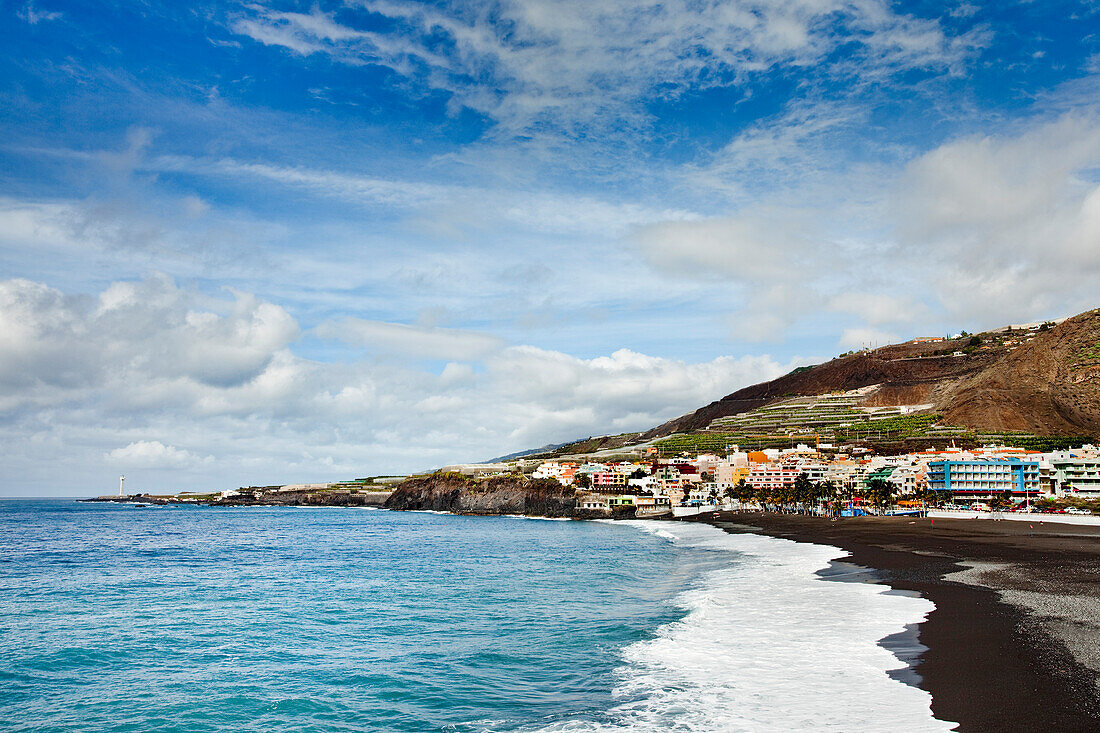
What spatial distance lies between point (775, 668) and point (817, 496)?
327ft

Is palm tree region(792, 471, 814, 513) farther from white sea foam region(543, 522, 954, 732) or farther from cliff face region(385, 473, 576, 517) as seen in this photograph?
white sea foam region(543, 522, 954, 732)

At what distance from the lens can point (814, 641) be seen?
17609 millimetres

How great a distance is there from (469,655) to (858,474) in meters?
110

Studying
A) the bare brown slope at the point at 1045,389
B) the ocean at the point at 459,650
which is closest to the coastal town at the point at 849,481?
the bare brown slope at the point at 1045,389

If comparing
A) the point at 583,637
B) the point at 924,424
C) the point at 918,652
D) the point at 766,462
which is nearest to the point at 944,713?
the point at 918,652

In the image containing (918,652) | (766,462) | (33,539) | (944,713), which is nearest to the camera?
(944,713)

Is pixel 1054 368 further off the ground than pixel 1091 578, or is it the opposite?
pixel 1054 368

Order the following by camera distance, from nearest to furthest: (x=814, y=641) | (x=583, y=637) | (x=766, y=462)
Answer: (x=814, y=641) < (x=583, y=637) < (x=766, y=462)

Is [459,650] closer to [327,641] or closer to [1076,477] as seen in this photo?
[327,641]

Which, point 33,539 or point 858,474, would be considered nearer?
point 33,539

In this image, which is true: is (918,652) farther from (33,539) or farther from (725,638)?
(33,539)

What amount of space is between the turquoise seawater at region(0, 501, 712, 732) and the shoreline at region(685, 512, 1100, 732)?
661 cm

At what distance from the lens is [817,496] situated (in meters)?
107

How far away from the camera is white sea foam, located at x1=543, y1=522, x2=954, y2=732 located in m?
12.0
